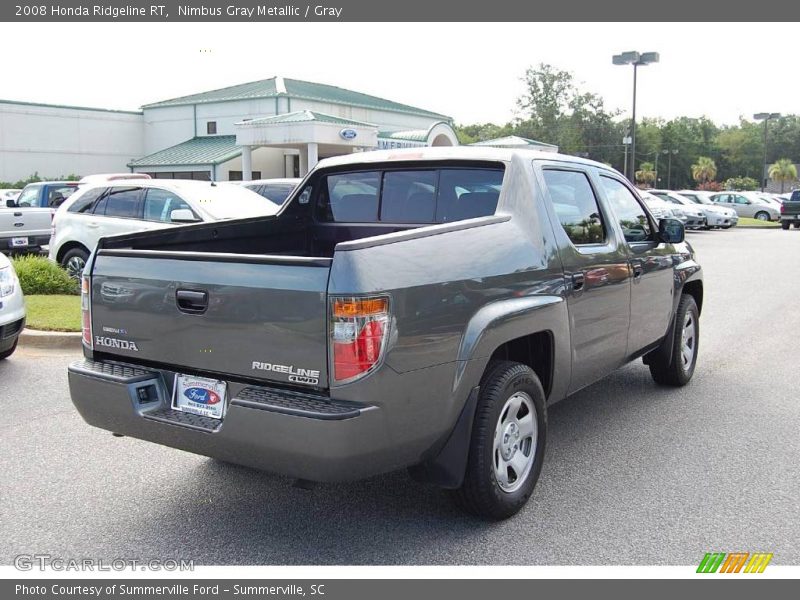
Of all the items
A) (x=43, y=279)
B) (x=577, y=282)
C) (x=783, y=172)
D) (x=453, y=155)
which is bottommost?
(x=43, y=279)

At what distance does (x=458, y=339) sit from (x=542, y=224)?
46.5 inches

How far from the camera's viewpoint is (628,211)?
227 inches

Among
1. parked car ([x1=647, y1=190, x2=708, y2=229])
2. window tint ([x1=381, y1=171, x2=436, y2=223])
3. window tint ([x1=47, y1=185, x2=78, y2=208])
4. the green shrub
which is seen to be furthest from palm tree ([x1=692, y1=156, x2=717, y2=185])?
window tint ([x1=381, y1=171, x2=436, y2=223])

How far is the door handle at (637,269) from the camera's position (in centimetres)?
542

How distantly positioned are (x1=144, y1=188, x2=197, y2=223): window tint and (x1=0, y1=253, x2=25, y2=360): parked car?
400 centimetres

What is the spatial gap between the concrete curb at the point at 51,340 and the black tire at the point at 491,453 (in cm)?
583

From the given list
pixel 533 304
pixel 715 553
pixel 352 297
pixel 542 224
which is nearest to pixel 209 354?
pixel 352 297

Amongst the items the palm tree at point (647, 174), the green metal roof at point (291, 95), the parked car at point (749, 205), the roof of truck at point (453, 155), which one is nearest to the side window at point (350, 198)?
the roof of truck at point (453, 155)

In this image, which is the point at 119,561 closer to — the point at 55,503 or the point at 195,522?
the point at 195,522

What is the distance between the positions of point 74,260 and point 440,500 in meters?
9.37

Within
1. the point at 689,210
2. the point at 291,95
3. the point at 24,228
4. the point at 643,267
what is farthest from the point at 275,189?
the point at 291,95

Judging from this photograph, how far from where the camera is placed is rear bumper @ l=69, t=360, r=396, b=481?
128 inches

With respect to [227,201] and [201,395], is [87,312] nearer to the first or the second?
[201,395]

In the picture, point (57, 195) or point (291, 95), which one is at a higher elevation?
point (291, 95)
